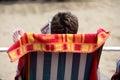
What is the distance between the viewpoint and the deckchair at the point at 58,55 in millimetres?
2133

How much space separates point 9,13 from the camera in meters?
6.57

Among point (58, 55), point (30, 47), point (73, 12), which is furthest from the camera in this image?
point (73, 12)

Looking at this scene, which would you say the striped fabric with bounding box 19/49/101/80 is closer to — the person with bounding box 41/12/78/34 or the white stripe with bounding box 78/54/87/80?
the white stripe with bounding box 78/54/87/80

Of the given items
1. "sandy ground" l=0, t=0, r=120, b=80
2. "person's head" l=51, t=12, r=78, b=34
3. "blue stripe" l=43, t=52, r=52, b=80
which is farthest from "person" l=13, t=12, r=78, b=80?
"sandy ground" l=0, t=0, r=120, b=80

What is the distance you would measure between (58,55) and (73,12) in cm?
440

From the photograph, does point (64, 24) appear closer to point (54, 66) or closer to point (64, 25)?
point (64, 25)

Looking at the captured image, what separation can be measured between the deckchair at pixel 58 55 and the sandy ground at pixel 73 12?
2027 mm

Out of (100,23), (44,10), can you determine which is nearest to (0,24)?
(44,10)

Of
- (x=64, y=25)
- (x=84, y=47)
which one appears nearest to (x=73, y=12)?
(x=64, y=25)

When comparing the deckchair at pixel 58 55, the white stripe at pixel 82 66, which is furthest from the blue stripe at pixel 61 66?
the white stripe at pixel 82 66

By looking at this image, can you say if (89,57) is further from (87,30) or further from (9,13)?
(9,13)

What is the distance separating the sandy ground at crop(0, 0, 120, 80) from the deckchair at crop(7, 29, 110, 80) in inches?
79.8

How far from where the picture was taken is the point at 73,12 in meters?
6.61

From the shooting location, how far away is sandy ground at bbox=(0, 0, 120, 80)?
5.05m
